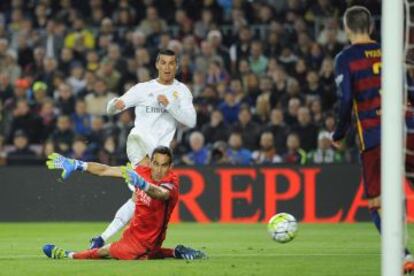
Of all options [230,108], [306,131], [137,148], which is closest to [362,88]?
[137,148]

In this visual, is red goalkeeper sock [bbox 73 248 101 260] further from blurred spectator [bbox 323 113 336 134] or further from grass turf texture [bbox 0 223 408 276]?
blurred spectator [bbox 323 113 336 134]

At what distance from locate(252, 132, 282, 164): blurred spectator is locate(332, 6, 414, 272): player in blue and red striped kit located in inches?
371

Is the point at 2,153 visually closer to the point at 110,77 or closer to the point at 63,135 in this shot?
the point at 63,135

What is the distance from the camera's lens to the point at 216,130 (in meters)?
19.7

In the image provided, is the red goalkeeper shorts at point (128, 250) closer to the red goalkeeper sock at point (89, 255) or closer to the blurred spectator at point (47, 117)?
the red goalkeeper sock at point (89, 255)

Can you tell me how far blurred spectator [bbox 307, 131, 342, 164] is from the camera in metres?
19.0

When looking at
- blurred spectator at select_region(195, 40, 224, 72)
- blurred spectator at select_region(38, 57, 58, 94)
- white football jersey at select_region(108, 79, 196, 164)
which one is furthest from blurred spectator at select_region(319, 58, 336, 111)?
white football jersey at select_region(108, 79, 196, 164)

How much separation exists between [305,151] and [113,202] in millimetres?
3188

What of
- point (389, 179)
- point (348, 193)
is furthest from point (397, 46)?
point (348, 193)

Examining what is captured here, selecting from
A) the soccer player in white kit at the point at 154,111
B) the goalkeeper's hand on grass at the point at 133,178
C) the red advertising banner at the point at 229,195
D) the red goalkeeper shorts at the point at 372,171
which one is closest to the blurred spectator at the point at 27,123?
the red advertising banner at the point at 229,195

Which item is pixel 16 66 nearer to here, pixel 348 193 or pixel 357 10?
pixel 348 193

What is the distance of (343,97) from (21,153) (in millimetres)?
10980

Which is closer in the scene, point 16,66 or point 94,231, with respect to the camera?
point 94,231

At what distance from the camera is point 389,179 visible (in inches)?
302
